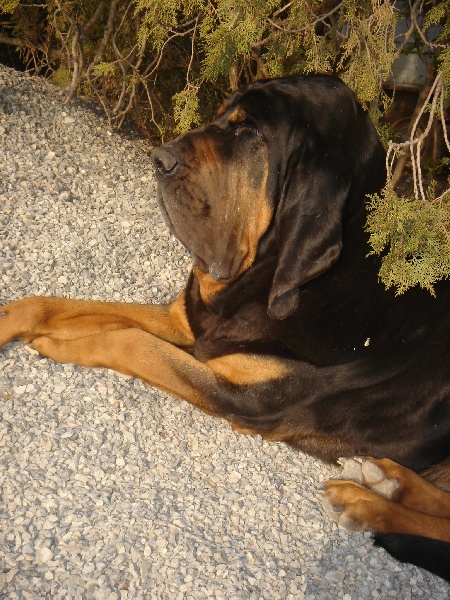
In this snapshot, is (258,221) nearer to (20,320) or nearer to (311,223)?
(311,223)

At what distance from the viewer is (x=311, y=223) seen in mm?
3186

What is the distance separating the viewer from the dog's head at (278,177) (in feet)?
10.5

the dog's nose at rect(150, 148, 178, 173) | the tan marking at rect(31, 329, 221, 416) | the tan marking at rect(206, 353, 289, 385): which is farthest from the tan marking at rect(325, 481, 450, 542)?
the dog's nose at rect(150, 148, 178, 173)

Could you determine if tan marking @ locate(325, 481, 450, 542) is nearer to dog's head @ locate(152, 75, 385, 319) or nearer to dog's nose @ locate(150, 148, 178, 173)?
dog's head @ locate(152, 75, 385, 319)

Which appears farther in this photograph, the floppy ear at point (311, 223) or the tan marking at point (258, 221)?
the tan marking at point (258, 221)

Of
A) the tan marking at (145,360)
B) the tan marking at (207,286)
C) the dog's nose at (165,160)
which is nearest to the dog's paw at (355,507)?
the tan marking at (145,360)

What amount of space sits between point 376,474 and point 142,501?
3.71ft

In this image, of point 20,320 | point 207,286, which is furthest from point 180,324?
point 20,320

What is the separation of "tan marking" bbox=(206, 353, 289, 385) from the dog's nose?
0.97 metres

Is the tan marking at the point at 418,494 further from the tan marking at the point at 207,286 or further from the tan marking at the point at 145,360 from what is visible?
the tan marking at the point at 207,286

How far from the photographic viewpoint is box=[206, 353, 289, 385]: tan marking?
139 inches

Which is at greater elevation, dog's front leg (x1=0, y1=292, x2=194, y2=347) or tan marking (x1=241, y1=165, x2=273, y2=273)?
tan marking (x1=241, y1=165, x2=273, y2=273)

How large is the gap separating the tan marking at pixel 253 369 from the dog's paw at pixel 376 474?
57 centimetres

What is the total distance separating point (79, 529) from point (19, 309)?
1.38 metres
